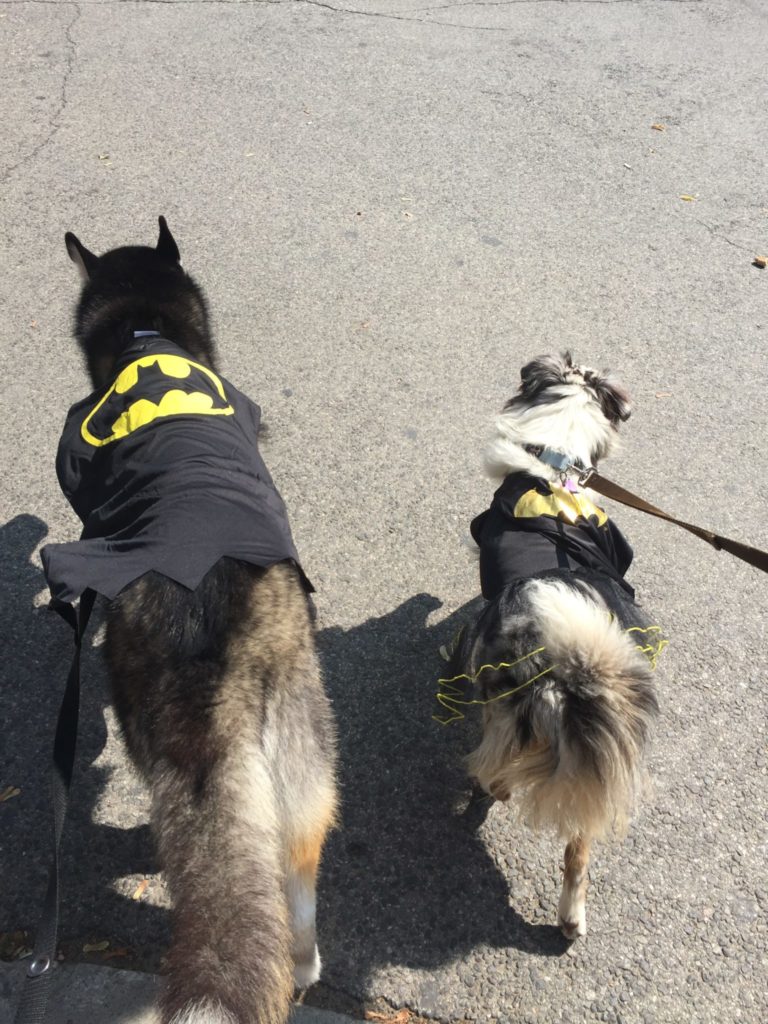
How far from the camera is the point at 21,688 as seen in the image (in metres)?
3.02

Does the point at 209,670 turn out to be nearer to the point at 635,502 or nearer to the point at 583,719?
the point at 583,719

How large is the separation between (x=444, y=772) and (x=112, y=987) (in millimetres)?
1300

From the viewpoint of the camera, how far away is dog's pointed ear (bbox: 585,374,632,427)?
127 inches

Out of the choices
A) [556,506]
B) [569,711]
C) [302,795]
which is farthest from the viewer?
[556,506]

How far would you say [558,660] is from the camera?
7.39 ft

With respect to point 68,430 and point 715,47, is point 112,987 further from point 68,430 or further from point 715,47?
point 715,47

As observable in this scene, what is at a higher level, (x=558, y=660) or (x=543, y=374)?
(x=543, y=374)

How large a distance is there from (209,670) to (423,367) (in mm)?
2907

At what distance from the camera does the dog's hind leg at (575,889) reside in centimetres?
246

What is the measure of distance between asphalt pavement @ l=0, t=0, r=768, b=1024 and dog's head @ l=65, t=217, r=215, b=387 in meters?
0.72

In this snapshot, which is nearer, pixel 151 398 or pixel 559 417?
pixel 151 398

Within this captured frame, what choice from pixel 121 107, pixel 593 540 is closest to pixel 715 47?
pixel 121 107

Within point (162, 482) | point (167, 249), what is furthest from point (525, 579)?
point (167, 249)

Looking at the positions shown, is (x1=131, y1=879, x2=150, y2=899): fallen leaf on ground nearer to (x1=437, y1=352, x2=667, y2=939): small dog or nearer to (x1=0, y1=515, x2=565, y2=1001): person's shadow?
(x1=0, y1=515, x2=565, y2=1001): person's shadow
